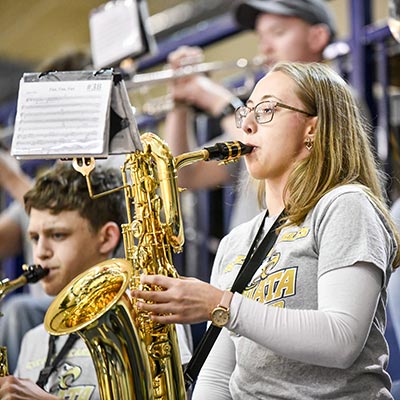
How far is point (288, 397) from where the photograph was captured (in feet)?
5.48

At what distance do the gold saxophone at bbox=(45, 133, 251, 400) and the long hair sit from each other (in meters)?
0.19

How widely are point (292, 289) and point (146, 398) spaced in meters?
0.45

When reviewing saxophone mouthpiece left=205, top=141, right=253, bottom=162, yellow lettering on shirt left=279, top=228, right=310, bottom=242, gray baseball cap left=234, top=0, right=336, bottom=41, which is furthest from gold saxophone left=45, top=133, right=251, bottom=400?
gray baseball cap left=234, top=0, right=336, bottom=41

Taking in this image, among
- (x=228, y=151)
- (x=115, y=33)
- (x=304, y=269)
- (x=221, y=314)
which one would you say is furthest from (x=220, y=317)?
(x=115, y=33)

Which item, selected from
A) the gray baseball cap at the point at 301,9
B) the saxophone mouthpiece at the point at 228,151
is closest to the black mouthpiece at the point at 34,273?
the saxophone mouthpiece at the point at 228,151

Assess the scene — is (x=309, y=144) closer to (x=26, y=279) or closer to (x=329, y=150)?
(x=329, y=150)

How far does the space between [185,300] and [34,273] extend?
107 centimetres

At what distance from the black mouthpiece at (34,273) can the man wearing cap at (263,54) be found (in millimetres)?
971

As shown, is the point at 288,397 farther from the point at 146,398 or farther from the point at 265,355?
the point at 146,398

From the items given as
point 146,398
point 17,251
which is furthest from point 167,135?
point 146,398

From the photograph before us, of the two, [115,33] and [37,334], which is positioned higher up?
[115,33]

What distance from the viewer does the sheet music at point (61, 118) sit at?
5.89ft

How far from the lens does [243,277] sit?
1.86 metres

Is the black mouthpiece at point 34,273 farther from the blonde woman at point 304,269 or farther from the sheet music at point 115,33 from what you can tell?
the sheet music at point 115,33
